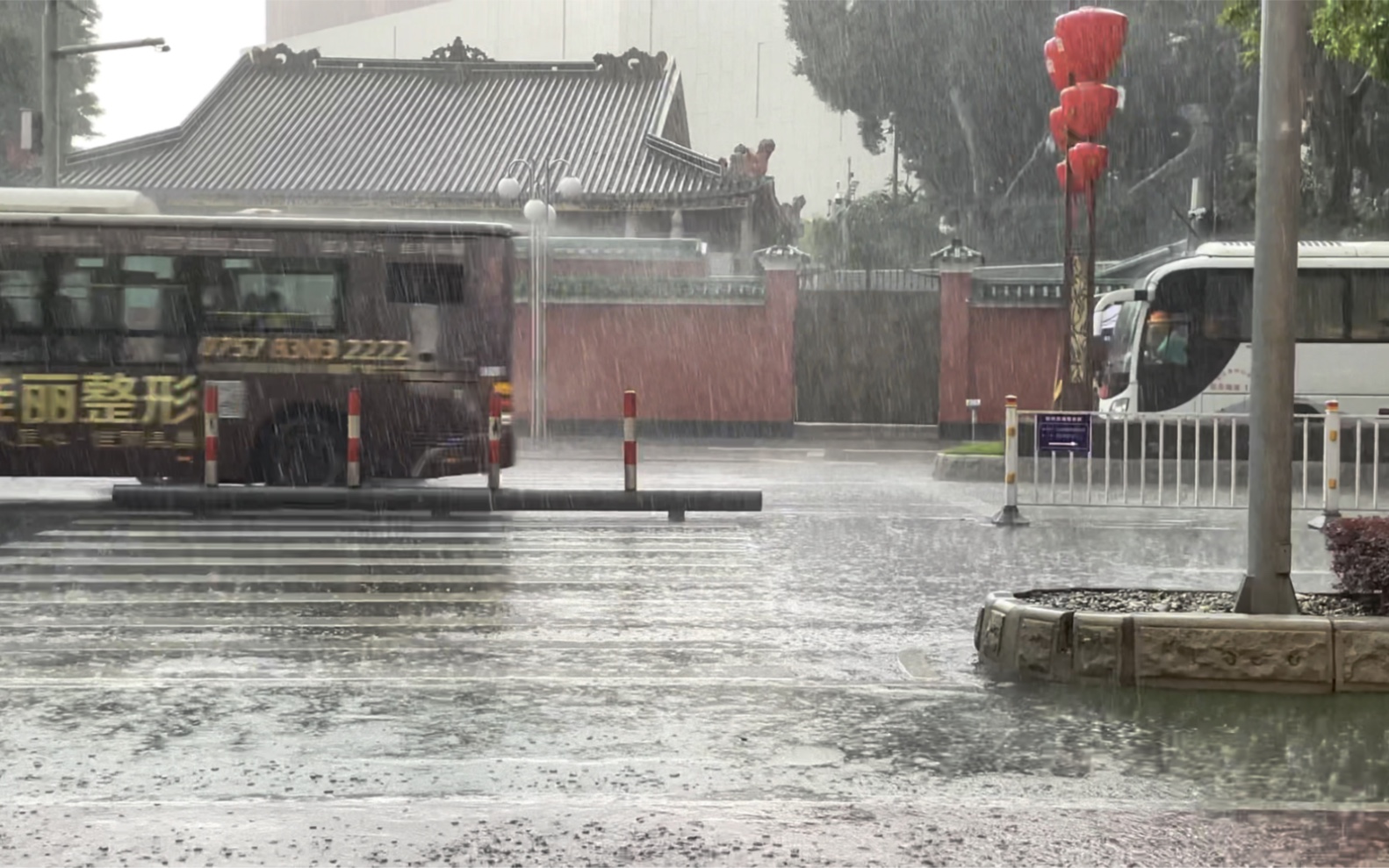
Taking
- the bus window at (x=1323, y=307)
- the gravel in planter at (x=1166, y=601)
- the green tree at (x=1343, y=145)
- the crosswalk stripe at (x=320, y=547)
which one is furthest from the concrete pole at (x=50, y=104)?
the gravel in planter at (x=1166, y=601)

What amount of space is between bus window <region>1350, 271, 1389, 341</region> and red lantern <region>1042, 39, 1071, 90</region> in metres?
7.47

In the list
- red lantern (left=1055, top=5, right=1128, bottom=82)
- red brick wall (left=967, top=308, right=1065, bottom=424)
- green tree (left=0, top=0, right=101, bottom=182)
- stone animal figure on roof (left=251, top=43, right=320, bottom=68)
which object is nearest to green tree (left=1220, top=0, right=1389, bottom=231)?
red brick wall (left=967, top=308, right=1065, bottom=424)

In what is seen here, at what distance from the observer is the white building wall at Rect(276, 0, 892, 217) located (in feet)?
228

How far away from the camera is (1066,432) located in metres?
15.6

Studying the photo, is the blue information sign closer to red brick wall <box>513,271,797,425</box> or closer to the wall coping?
red brick wall <box>513,271,797,425</box>

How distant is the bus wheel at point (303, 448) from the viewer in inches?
648

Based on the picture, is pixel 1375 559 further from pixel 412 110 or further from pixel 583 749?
pixel 412 110

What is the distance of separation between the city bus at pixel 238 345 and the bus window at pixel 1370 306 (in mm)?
16032

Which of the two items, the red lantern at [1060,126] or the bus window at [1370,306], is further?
the bus window at [1370,306]

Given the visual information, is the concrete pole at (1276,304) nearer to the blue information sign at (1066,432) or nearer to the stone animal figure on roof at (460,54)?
the blue information sign at (1066,432)

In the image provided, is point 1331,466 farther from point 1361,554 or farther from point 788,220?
point 788,220

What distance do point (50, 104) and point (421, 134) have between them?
48.7ft

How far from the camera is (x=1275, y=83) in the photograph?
25.5ft

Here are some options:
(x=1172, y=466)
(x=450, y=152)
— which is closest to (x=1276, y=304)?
(x=1172, y=466)
